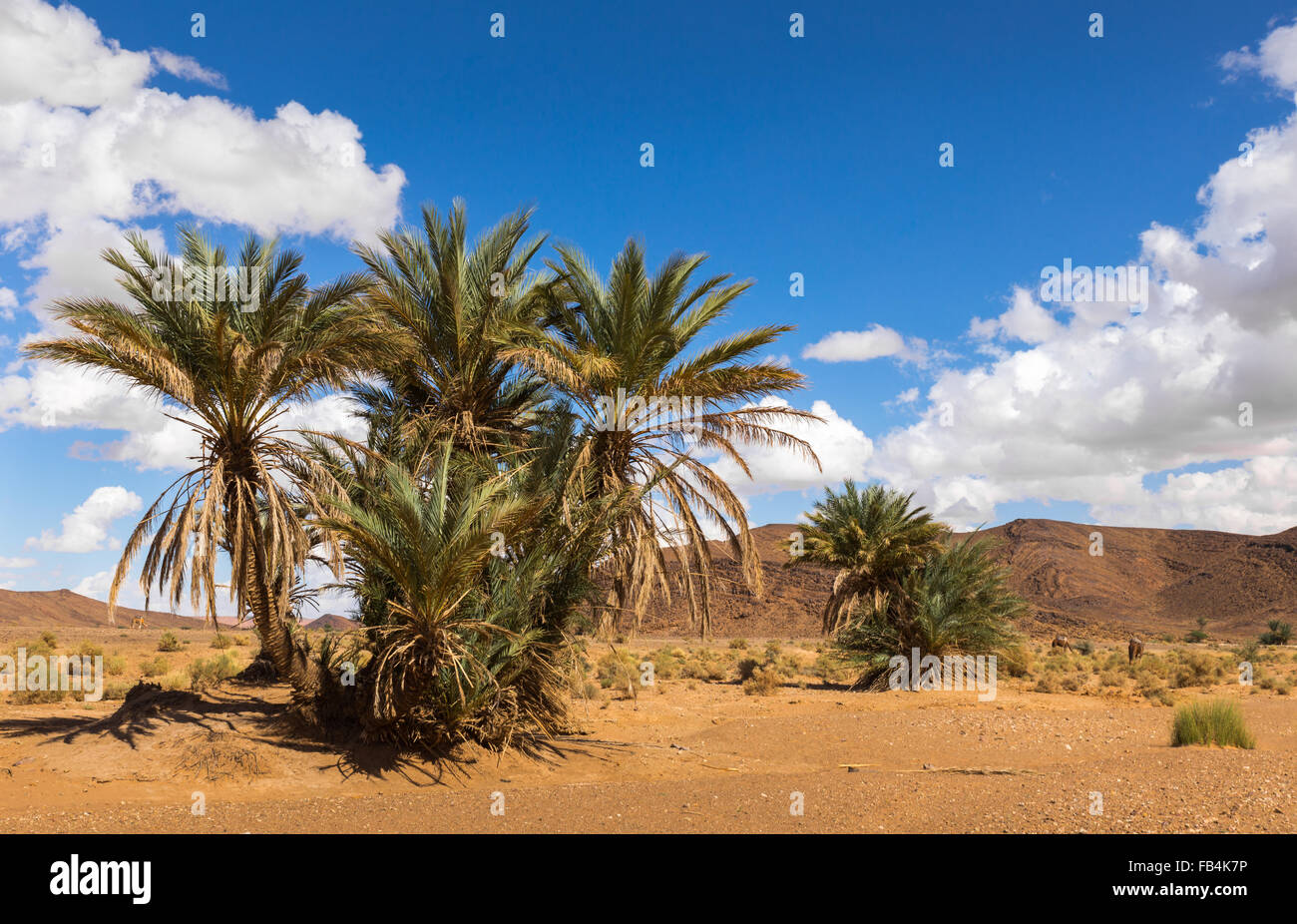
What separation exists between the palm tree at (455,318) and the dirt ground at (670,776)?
5.02 m

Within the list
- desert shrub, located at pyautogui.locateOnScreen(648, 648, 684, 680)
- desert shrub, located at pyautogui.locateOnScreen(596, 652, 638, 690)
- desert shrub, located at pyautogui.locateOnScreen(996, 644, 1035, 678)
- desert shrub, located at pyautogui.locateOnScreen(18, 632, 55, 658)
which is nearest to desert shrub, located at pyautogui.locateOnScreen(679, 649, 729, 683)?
desert shrub, located at pyautogui.locateOnScreen(648, 648, 684, 680)

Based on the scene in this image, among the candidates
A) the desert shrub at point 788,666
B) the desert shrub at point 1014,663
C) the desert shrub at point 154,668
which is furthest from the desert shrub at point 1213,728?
the desert shrub at point 154,668

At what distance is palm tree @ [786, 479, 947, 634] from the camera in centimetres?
2047

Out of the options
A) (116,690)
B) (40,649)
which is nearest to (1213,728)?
(116,690)

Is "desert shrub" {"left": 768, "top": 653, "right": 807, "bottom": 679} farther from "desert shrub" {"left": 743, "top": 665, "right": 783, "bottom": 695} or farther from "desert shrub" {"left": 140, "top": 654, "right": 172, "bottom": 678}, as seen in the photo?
"desert shrub" {"left": 140, "top": 654, "right": 172, "bottom": 678}

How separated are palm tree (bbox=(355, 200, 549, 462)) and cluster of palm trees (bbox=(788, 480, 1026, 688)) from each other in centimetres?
1002

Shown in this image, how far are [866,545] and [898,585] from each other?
130cm

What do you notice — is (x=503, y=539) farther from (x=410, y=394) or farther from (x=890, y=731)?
(x=890, y=731)

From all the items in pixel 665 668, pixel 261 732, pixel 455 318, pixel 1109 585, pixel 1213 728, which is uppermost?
pixel 455 318

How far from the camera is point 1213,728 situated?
470 inches

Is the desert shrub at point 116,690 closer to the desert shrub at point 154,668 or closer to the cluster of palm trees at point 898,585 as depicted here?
the desert shrub at point 154,668

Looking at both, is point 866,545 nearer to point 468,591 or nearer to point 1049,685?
point 1049,685
